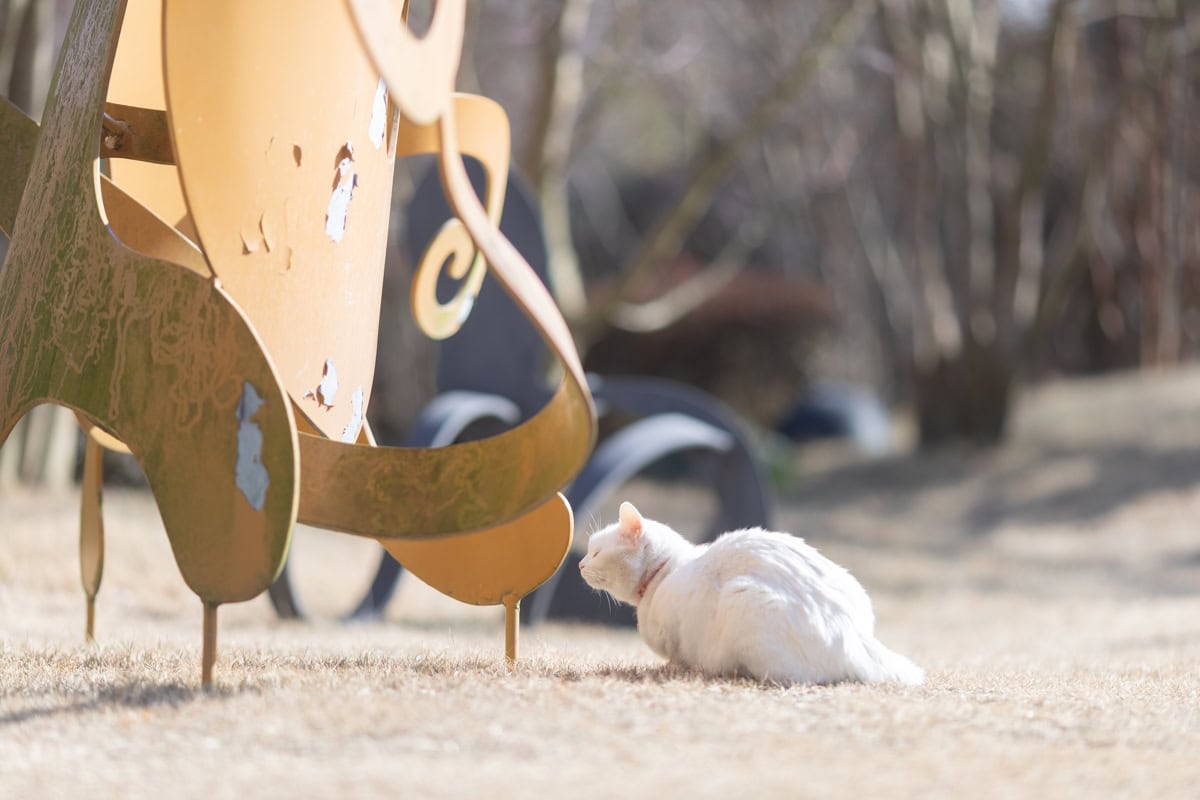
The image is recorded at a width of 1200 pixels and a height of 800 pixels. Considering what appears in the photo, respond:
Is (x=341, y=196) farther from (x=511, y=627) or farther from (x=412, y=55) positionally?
(x=511, y=627)

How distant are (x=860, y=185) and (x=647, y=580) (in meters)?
15.9

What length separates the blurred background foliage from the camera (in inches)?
484

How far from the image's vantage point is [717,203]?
76.6 ft

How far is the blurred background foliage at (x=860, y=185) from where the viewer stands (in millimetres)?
12281

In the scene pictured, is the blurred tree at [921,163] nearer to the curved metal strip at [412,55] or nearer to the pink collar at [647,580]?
the pink collar at [647,580]

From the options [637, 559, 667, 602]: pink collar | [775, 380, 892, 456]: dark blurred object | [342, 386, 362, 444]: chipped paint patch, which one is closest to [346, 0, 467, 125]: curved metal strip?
[342, 386, 362, 444]: chipped paint patch

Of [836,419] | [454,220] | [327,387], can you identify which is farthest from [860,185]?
[327,387]

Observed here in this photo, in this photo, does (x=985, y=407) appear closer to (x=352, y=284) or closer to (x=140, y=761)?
(x=352, y=284)

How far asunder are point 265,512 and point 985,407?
10.8 m

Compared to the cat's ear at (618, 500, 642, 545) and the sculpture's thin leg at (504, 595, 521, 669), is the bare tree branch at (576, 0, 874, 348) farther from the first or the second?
the cat's ear at (618, 500, 642, 545)

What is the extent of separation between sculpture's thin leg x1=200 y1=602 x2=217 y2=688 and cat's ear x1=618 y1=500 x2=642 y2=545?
1.23 meters

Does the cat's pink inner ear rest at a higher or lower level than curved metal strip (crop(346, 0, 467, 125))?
lower

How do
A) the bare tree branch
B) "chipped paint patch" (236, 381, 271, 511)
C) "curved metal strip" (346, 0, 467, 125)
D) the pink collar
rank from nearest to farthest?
Answer: "curved metal strip" (346, 0, 467, 125) < "chipped paint patch" (236, 381, 271, 511) < the pink collar < the bare tree branch

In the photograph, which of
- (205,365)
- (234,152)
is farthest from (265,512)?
(234,152)
